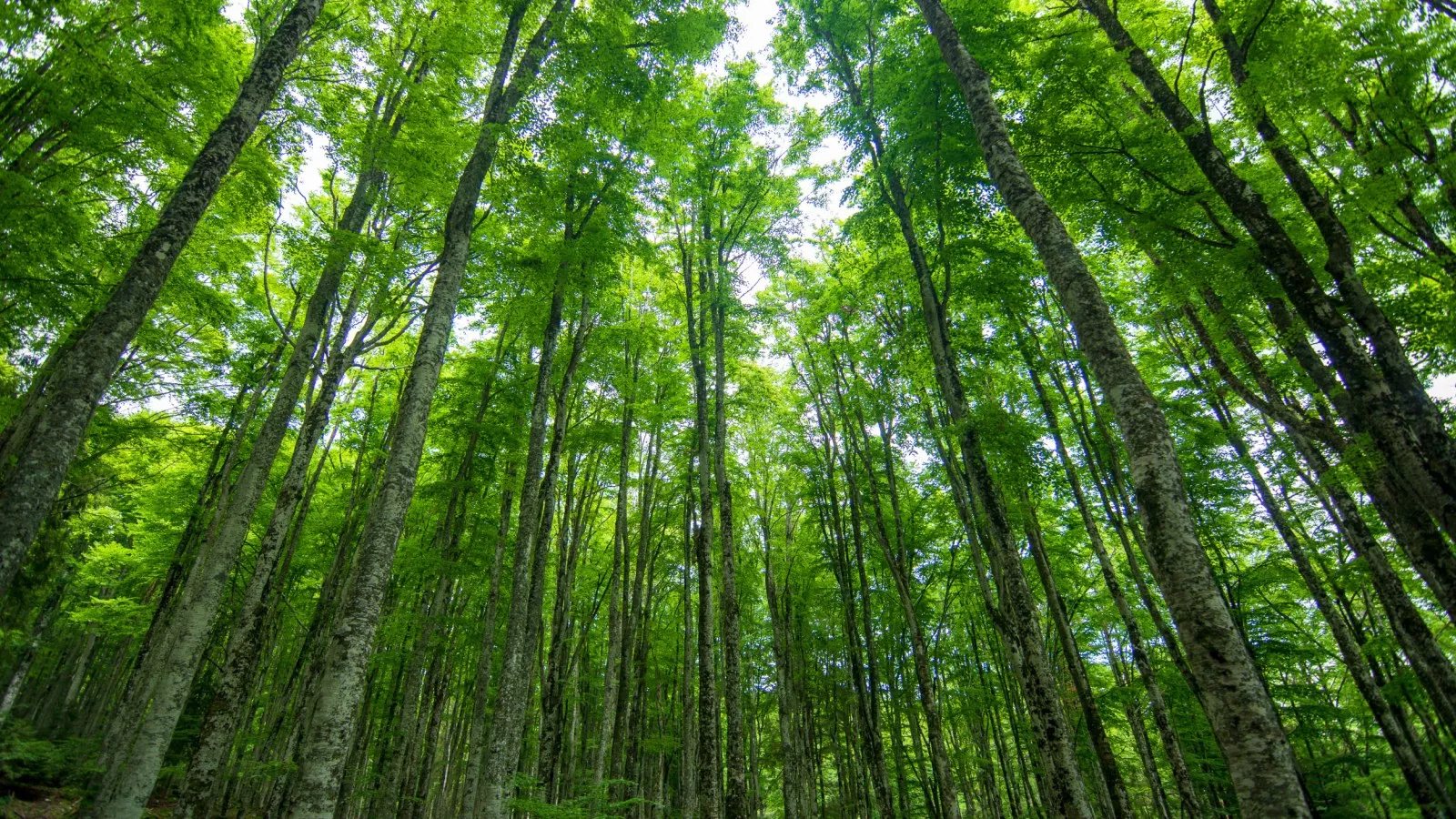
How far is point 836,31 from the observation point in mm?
10758

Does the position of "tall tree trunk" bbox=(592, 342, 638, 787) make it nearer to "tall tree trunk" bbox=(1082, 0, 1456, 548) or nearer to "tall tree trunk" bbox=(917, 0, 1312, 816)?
"tall tree trunk" bbox=(917, 0, 1312, 816)

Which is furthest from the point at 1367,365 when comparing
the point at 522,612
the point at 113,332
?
the point at 113,332

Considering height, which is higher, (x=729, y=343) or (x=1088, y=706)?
(x=729, y=343)

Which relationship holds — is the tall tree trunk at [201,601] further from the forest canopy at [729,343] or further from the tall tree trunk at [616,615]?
the tall tree trunk at [616,615]

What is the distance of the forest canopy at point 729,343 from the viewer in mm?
5922

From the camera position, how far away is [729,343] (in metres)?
13.4

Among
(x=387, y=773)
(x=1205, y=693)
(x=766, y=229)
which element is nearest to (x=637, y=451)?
(x=766, y=229)

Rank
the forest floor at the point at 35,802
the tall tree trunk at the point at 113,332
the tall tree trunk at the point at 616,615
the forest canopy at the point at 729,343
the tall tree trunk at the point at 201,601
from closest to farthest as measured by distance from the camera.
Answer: the tall tree trunk at the point at 113,332 → the forest canopy at the point at 729,343 → the tall tree trunk at the point at 201,601 → the forest floor at the point at 35,802 → the tall tree trunk at the point at 616,615

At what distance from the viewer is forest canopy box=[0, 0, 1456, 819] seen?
5.92 metres

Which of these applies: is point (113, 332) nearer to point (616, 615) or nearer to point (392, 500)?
point (392, 500)

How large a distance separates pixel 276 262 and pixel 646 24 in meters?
11.2

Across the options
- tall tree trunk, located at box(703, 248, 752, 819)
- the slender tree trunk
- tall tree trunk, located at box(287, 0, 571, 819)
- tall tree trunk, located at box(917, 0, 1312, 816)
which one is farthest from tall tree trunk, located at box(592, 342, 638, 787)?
tall tree trunk, located at box(917, 0, 1312, 816)

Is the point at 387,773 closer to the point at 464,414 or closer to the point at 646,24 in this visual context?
the point at 464,414

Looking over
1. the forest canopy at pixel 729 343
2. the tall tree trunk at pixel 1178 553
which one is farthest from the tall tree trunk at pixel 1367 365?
the tall tree trunk at pixel 1178 553
